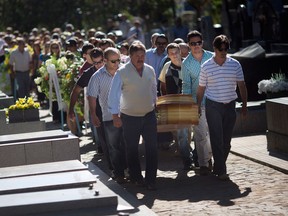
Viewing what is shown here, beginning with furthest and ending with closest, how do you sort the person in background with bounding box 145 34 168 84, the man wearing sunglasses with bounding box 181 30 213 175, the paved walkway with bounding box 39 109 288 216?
the person in background with bounding box 145 34 168 84, the man wearing sunglasses with bounding box 181 30 213 175, the paved walkway with bounding box 39 109 288 216

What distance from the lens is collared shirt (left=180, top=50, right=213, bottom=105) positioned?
534 inches

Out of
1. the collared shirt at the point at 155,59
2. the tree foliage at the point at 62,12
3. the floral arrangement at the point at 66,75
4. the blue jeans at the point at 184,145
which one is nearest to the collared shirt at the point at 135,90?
the blue jeans at the point at 184,145

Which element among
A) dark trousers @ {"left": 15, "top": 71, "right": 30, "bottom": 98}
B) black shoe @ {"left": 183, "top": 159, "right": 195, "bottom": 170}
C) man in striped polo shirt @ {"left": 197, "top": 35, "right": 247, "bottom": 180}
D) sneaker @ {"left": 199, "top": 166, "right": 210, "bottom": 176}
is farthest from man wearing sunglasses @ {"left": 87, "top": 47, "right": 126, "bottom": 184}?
dark trousers @ {"left": 15, "top": 71, "right": 30, "bottom": 98}

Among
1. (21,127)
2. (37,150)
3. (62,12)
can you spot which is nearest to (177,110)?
(37,150)

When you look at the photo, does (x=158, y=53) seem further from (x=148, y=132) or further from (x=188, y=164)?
(x=148, y=132)

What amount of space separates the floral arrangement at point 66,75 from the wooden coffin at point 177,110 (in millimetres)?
5675

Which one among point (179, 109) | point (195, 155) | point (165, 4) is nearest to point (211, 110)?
point (179, 109)

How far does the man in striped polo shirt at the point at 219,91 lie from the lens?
42.0 ft

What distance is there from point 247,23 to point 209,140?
15635 millimetres

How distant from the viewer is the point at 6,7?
48.5 m

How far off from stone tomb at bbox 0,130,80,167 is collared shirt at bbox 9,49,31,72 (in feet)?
43.2

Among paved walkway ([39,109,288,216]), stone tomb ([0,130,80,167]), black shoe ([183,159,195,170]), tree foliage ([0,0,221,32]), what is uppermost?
tree foliage ([0,0,221,32])

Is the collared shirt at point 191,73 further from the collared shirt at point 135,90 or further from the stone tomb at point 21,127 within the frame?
the stone tomb at point 21,127

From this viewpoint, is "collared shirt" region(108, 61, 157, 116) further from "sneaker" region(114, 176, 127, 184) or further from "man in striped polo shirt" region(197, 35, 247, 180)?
"sneaker" region(114, 176, 127, 184)
